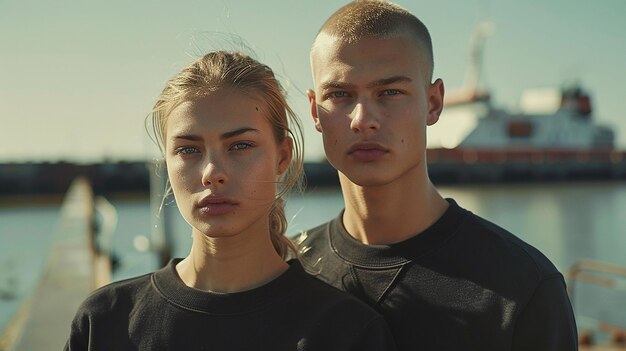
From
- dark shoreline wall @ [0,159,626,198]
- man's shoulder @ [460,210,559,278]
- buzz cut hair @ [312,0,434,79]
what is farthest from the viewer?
dark shoreline wall @ [0,159,626,198]

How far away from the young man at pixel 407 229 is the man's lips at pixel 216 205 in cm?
44

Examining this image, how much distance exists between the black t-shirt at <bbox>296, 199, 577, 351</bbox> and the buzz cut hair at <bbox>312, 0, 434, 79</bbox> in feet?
2.01

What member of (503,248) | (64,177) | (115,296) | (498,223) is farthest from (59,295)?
(64,177)

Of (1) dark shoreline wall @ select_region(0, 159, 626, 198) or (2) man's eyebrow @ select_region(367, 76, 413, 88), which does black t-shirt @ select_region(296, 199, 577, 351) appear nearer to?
(2) man's eyebrow @ select_region(367, 76, 413, 88)

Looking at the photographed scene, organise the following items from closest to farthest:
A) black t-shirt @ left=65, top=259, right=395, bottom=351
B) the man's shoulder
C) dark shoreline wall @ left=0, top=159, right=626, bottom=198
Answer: black t-shirt @ left=65, top=259, right=395, bottom=351
the man's shoulder
dark shoreline wall @ left=0, top=159, right=626, bottom=198

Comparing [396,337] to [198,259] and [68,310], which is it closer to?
[198,259]

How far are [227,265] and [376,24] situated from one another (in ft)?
3.07

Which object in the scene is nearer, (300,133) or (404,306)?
(404,306)

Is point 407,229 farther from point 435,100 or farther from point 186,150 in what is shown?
point 186,150

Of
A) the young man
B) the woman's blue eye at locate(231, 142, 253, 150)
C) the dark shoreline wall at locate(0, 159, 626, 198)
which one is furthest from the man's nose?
the dark shoreline wall at locate(0, 159, 626, 198)

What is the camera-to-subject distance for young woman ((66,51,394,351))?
1955 mm

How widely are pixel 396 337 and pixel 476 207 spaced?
29.0 meters

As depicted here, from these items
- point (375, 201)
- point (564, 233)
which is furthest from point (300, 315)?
point (564, 233)

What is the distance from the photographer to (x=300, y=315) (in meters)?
1.97
